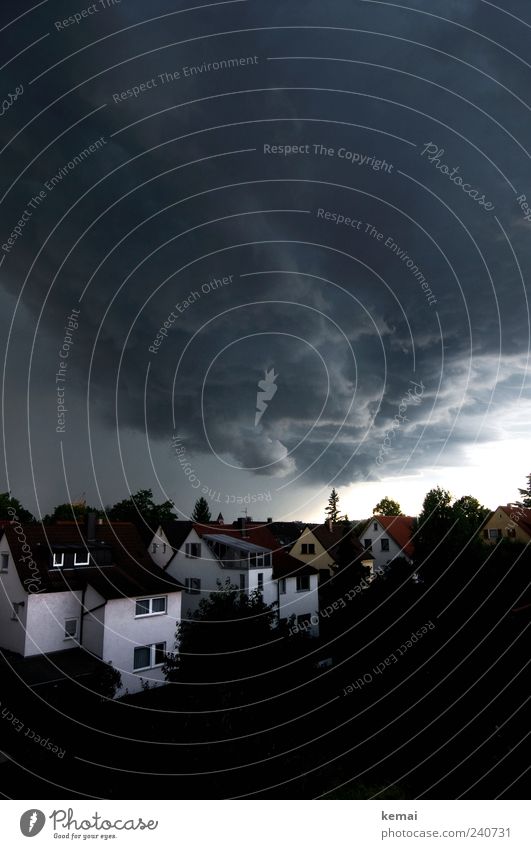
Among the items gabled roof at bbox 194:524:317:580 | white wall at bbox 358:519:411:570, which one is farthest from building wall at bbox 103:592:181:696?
white wall at bbox 358:519:411:570

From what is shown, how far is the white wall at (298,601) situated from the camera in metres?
29.6

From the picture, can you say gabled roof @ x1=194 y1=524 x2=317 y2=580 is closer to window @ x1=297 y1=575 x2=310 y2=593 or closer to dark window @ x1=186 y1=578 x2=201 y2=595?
window @ x1=297 y1=575 x2=310 y2=593

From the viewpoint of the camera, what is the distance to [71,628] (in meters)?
19.7

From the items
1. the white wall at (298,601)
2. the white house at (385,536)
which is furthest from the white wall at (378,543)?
the white wall at (298,601)

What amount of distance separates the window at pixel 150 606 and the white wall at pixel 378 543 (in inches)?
955

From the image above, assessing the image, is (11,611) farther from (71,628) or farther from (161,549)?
(161,549)

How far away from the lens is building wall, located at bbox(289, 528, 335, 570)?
37.4 metres

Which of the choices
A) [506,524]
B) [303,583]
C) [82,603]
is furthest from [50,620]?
[506,524]

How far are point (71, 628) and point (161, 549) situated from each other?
12.7m

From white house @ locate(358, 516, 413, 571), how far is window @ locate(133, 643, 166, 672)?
78.7 feet
